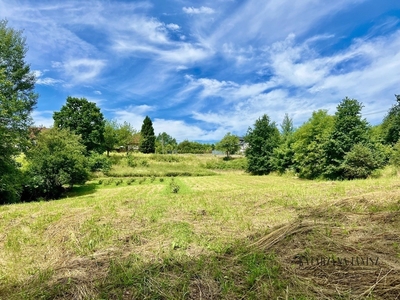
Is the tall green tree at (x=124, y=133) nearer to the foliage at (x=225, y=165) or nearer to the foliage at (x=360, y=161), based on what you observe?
the foliage at (x=225, y=165)

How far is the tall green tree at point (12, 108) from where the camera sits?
1603 cm

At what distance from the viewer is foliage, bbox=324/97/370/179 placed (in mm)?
20891

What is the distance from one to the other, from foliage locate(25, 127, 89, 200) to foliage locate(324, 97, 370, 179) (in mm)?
22990

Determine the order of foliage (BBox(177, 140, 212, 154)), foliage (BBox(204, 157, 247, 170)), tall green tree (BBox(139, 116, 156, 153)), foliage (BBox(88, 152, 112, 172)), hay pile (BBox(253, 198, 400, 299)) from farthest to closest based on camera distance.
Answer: foliage (BBox(177, 140, 212, 154)), tall green tree (BBox(139, 116, 156, 153)), foliage (BBox(204, 157, 247, 170)), foliage (BBox(88, 152, 112, 172)), hay pile (BBox(253, 198, 400, 299))

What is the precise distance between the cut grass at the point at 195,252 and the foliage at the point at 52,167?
51.9 ft

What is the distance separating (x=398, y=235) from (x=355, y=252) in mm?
912

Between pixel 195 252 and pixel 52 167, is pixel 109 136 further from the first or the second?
pixel 195 252

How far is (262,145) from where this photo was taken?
3694 cm

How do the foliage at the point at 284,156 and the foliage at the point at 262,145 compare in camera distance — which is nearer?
the foliage at the point at 284,156

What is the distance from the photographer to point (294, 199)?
6.76 metres

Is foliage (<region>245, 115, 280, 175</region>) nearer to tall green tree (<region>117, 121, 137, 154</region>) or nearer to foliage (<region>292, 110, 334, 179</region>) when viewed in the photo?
foliage (<region>292, 110, 334, 179</region>)

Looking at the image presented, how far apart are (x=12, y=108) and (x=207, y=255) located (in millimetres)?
18707

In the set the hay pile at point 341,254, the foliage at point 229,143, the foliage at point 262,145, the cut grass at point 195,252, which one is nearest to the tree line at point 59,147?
the foliage at point 262,145

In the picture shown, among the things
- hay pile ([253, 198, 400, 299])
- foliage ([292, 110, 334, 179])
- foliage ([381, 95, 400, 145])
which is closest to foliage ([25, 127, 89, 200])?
hay pile ([253, 198, 400, 299])
